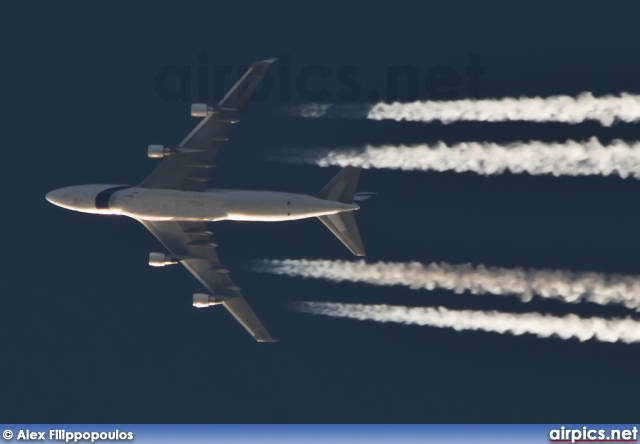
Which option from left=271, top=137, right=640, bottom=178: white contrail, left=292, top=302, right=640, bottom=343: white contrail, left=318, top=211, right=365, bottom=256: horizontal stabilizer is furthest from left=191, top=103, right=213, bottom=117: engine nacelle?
left=292, top=302, right=640, bottom=343: white contrail

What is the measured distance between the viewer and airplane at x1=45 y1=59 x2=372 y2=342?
48500mm

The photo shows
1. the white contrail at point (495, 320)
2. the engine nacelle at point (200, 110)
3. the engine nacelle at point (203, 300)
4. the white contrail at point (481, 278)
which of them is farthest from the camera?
the engine nacelle at point (203, 300)

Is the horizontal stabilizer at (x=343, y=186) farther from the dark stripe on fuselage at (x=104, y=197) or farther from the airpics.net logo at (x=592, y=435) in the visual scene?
the airpics.net logo at (x=592, y=435)

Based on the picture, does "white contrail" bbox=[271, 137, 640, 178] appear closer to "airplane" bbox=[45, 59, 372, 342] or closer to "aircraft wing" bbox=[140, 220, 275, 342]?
"airplane" bbox=[45, 59, 372, 342]

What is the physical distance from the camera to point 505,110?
161 ft

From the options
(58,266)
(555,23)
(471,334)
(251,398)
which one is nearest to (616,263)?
(471,334)

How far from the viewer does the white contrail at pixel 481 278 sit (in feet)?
151

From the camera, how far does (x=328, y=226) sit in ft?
162

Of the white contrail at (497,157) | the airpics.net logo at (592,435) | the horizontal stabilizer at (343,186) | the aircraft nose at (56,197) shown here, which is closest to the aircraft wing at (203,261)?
the aircraft nose at (56,197)

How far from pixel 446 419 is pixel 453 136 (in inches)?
471

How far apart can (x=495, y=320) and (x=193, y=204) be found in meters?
13.2

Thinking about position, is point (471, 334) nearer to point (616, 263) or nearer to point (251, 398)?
point (616, 263)

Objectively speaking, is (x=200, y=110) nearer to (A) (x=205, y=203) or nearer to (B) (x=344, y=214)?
(A) (x=205, y=203)

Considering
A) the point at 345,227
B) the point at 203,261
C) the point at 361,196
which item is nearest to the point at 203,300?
the point at 203,261
